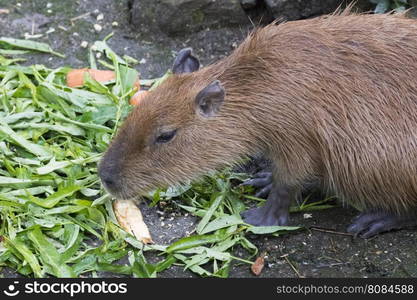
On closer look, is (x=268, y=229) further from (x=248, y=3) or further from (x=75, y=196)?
(x=248, y=3)

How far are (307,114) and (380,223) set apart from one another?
975mm

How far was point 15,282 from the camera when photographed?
499 centimetres

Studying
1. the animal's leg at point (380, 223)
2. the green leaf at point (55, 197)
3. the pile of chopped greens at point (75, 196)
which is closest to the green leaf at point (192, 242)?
the pile of chopped greens at point (75, 196)

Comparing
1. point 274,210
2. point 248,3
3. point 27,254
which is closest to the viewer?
point 27,254

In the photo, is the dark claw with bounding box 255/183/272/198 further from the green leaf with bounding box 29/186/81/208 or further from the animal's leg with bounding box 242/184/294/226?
the green leaf with bounding box 29/186/81/208

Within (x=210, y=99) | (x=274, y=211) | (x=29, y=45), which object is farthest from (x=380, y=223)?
(x=29, y=45)

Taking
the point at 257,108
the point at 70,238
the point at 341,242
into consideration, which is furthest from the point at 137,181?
the point at 341,242

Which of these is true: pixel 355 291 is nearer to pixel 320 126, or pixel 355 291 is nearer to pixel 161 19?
pixel 320 126

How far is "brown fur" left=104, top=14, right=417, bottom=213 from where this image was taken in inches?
206

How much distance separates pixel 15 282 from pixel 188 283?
41.0 inches

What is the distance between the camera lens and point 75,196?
570cm

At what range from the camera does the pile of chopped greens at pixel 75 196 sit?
5230 millimetres

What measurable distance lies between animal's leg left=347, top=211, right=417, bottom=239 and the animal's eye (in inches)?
55.0

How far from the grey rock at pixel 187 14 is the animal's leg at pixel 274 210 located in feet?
7.89
